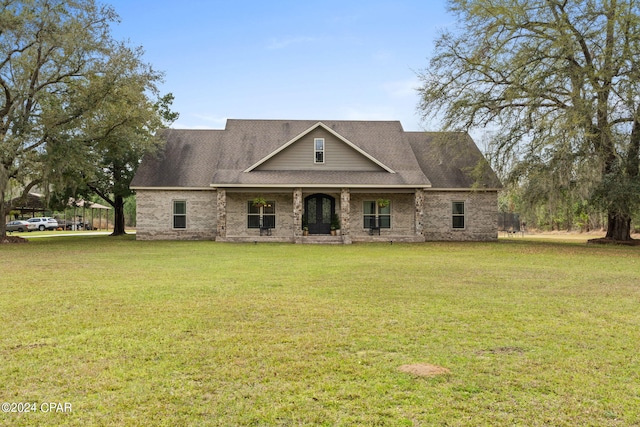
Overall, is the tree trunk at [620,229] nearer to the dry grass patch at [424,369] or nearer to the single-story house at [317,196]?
the single-story house at [317,196]

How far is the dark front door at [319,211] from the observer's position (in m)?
25.0

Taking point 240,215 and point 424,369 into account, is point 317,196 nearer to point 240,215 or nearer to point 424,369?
point 240,215

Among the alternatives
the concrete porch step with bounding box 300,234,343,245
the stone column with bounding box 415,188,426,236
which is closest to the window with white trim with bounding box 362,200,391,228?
the stone column with bounding box 415,188,426,236

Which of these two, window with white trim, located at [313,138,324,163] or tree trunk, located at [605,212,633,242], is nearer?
tree trunk, located at [605,212,633,242]

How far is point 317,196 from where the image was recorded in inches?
989

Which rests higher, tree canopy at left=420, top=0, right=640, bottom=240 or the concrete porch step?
tree canopy at left=420, top=0, right=640, bottom=240

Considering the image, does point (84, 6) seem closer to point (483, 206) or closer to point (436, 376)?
point (483, 206)

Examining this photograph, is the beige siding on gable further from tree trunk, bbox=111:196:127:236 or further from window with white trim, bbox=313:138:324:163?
tree trunk, bbox=111:196:127:236

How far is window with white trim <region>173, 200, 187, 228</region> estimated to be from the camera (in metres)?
25.0

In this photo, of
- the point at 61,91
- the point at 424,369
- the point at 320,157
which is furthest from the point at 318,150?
the point at 424,369

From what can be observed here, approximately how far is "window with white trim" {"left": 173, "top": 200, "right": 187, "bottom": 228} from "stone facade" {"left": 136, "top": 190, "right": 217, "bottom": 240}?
150 mm

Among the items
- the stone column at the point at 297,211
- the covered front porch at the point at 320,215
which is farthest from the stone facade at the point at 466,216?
the stone column at the point at 297,211

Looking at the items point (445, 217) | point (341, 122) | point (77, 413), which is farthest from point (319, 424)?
point (341, 122)

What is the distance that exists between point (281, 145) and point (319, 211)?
4.45 meters
